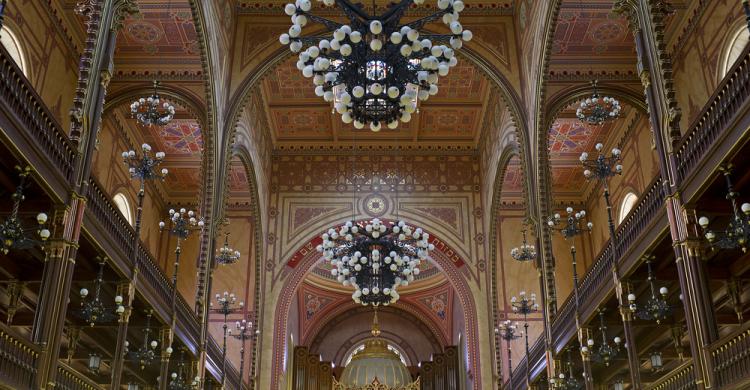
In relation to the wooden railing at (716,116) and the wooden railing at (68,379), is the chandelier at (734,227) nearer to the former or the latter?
the wooden railing at (716,116)

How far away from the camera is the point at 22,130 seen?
847 centimetres

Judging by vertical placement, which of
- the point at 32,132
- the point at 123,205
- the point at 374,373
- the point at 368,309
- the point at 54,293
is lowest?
the point at 54,293

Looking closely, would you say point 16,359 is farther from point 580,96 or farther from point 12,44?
point 580,96

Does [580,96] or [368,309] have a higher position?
[580,96]

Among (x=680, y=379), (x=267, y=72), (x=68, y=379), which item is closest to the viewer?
(x=68, y=379)

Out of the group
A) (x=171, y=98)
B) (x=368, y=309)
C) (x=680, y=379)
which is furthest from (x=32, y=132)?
(x=368, y=309)

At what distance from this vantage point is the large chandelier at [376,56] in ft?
31.5

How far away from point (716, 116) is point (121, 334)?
31.9 feet

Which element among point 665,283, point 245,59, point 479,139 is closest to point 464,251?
point 479,139

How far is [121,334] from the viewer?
40.7 ft

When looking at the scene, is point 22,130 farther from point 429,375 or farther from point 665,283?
point 429,375

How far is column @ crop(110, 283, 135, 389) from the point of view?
12.0m

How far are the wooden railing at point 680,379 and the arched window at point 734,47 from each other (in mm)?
6905

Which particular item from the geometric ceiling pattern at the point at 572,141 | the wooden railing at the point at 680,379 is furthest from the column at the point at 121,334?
the geometric ceiling pattern at the point at 572,141
